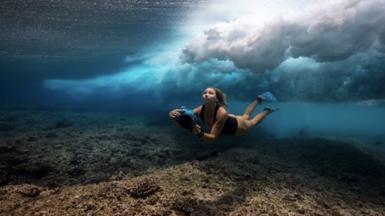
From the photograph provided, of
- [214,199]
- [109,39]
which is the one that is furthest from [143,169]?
[109,39]

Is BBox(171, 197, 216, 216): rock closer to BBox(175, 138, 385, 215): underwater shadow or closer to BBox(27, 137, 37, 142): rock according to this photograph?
BBox(175, 138, 385, 215): underwater shadow

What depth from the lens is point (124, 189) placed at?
35.2 feet

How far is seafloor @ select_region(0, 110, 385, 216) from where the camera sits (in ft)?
32.5

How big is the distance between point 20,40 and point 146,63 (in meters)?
13.5

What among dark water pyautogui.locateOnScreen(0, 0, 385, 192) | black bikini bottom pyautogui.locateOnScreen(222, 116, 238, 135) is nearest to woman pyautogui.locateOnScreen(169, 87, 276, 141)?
black bikini bottom pyautogui.locateOnScreen(222, 116, 238, 135)

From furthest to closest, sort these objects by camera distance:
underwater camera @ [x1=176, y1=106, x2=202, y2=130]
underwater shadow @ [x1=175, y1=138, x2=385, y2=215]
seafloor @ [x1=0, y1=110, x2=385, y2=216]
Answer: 1. underwater shadow @ [x1=175, y1=138, x2=385, y2=215]
2. seafloor @ [x1=0, y1=110, x2=385, y2=216]
3. underwater camera @ [x1=176, y1=106, x2=202, y2=130]

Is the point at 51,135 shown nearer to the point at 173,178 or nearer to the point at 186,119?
the point at 173,178

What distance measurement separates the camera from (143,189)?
34.4 feet

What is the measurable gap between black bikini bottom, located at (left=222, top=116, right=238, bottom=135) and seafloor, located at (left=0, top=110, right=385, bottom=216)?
2.73 metres

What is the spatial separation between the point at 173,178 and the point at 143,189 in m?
1.95

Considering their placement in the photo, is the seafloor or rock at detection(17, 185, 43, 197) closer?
the seafloor

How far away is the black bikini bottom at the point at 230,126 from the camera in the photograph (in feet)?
29.1

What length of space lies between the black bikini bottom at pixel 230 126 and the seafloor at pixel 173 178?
2734 mm

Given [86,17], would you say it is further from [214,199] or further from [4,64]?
[4,64]
